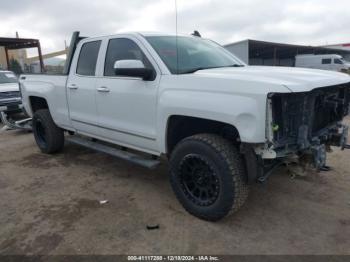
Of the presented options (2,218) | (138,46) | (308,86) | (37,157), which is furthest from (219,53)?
(37,157)

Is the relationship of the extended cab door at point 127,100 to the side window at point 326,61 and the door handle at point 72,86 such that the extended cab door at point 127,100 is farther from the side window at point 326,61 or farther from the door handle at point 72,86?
the side window at point 326,61

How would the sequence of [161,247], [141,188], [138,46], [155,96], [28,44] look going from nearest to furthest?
[161,247] < [155,96] < [138,46] < [141,188] < [28,44]

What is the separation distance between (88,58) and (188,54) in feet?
5.27

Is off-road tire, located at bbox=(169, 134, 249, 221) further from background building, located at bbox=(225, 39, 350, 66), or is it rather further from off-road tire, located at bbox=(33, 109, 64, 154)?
background building, located at bbox=(225, 39, 350, 66)

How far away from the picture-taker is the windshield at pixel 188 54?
3.64 m

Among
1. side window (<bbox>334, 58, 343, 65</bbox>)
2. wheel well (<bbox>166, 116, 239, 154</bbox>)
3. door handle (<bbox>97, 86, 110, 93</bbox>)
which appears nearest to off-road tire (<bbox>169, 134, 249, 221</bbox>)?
wheel well (<bbox>166, 116, 239, 154</bbox>)

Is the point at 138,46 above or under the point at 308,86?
above

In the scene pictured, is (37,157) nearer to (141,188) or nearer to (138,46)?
(141,188)

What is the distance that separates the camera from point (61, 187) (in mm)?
4414

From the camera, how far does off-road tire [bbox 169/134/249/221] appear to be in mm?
2998

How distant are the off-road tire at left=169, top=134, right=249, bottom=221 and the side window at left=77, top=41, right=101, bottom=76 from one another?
6.55 feet

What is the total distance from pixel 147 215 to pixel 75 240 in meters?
0.79

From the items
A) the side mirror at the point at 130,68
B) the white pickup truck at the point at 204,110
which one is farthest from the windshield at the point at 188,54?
the side mirror at the point at 130,68

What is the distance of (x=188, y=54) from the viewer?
3912mm
